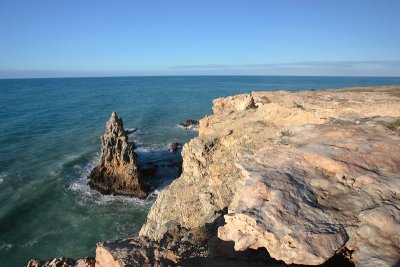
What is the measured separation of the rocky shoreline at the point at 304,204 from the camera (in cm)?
764

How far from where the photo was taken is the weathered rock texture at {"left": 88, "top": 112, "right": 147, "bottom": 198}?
37.1 meters

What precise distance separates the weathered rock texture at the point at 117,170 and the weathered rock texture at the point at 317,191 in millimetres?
19583

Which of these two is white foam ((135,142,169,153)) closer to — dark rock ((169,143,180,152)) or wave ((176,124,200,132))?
dark rock ((169,143,180,152))

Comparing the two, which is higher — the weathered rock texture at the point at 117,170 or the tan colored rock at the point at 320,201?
the tan colored rock at the point at 320,201

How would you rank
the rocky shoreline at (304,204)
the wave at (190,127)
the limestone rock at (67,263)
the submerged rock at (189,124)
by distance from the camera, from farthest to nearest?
the submerged rock at (189,124) < the wave at (190,127) < the limestone rock at (67,263) < the rocky shoreline at (304,204)

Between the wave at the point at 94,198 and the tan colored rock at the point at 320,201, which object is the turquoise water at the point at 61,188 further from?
the tan colored rock at the point at 320,201

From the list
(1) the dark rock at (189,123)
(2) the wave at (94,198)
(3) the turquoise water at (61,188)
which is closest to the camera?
(3) the turquoise water at (61,188)

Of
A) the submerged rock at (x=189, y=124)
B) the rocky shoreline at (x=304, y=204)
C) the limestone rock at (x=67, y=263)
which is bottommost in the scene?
the submerged rock at (x=189, y=124)

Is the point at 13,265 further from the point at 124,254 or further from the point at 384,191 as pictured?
the point at 384,191

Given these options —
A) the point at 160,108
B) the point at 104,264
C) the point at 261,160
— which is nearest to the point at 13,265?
the point at 104,264

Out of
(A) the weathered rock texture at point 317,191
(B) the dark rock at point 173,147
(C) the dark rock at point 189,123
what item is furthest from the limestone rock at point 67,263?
(C) the dark rock at point 189,123

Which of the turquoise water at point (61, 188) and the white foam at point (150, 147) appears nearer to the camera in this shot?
the turquoise water at point (61, 188)

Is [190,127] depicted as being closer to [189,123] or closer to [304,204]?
[189,123]


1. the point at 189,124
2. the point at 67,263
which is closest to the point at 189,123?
the point at 189,124
